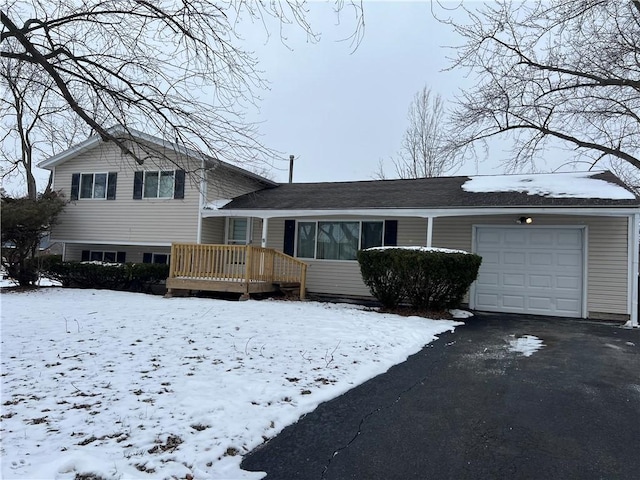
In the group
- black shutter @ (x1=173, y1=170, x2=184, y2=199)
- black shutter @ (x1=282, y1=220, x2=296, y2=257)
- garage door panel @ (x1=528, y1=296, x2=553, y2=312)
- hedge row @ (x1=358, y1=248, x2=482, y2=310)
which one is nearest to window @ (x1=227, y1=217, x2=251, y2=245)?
black shutter @ (x1=282, y1=220, x2=296, y2=257)

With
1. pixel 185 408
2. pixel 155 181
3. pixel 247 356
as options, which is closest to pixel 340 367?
pixel 247 356

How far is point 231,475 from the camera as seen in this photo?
2520mm

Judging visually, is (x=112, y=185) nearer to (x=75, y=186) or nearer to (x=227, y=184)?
(x=75, y=186)

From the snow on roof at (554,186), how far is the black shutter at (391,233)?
6.79ft

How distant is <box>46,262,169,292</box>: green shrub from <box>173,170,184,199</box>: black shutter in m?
2.11

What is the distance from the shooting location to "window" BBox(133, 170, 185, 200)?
512 inches

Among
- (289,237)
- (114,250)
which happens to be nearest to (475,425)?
(289,237)

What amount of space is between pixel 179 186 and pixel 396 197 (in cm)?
634

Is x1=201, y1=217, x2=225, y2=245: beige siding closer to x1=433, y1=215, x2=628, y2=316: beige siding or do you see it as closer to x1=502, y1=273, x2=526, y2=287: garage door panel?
x1=502, y1=273, x2=526, y2=287: garage door panel

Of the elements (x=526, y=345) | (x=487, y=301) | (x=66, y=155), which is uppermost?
(x=66, y=155)

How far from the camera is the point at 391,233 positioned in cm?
1182

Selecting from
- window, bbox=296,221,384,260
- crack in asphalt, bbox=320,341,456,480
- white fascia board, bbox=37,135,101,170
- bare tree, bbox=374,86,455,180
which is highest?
→ bare tree, bbox=374,86,455,180

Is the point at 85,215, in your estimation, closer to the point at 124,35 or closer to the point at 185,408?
the point at 124,35

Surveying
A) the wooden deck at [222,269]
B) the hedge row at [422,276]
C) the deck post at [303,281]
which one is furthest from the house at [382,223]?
the hedge row at [422,276]
